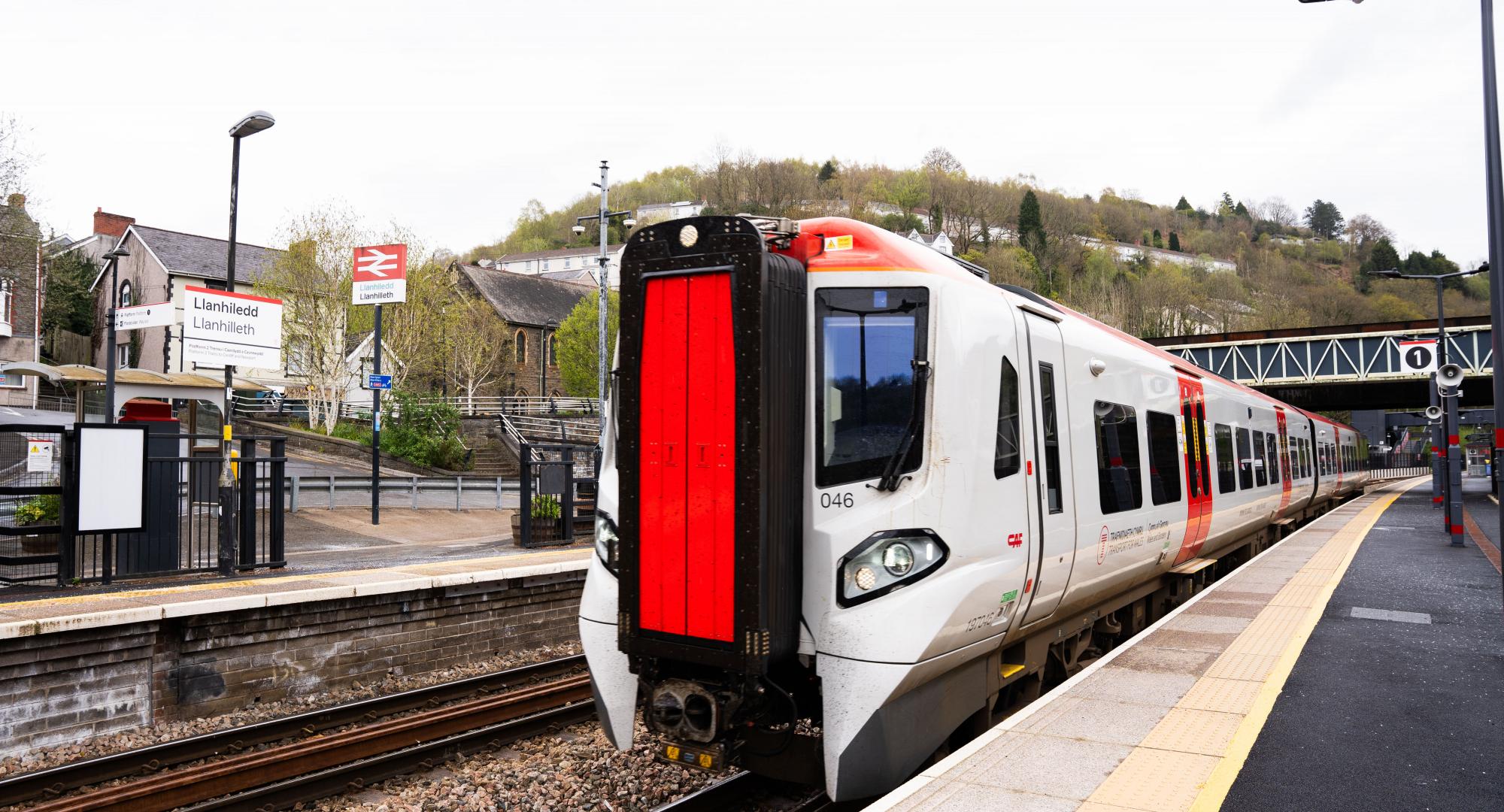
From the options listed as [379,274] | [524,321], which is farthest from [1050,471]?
[524,321]

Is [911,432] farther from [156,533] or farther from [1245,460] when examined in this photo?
[1245,460]

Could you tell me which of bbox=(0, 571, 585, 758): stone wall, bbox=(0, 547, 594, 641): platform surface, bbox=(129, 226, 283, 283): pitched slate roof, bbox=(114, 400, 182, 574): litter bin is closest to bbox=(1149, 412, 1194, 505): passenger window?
bbox=(0, 547, 594, 641): platform surface

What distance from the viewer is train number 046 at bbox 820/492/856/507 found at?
462 cm

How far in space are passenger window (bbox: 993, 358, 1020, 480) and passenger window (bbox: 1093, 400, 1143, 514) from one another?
65.9 inches

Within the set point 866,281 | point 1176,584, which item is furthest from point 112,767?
point 1176,584

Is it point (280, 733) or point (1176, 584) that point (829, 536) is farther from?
point (1176, 584)

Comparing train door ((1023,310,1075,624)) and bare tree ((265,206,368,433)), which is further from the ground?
bare tree ((265,206,368,433))

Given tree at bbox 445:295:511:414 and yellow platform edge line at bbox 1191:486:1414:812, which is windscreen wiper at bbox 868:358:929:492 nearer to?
yellow platform edge line at bbox 1191:486:1414:812

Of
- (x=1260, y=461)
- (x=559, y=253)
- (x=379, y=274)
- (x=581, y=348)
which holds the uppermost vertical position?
(x=559, y=253)

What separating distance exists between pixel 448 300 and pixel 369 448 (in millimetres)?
11939

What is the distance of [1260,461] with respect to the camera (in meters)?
14.0

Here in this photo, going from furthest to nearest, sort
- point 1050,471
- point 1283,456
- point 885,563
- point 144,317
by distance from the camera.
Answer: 1. point 1283,456
2. point 144,317
3. point 1050,471
4. point 885,563

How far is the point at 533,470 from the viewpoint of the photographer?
16781 millimetres

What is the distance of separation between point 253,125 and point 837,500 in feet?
42.9
